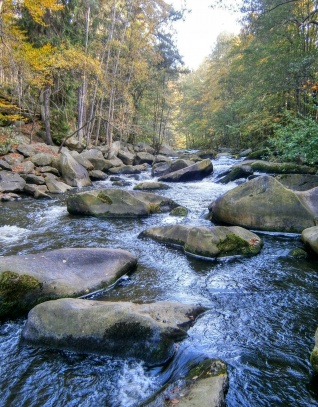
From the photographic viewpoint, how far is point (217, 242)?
5.47 meters

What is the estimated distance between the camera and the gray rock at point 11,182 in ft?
35.1

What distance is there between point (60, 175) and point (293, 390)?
42.7 ft

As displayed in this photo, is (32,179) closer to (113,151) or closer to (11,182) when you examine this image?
(11,182)

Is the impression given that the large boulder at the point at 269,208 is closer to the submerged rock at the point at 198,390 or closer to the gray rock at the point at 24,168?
the submerged rock at the point at 198,390

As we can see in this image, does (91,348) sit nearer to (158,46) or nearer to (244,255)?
(244,255)

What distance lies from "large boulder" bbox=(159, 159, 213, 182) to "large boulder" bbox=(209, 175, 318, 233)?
23.0ft

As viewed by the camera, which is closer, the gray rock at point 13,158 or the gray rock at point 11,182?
the gray rock at point 11,182

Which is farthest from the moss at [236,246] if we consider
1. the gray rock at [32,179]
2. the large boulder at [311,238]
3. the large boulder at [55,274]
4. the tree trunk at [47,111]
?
the tree trunk at [47,111]

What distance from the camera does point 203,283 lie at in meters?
4.51

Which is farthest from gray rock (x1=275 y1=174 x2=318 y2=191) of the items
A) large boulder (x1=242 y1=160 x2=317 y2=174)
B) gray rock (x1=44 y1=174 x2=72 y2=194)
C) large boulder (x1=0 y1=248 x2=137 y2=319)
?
gray rock (x1=44 y1=174 x2=72 y2=194)

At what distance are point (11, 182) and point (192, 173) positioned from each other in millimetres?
8049

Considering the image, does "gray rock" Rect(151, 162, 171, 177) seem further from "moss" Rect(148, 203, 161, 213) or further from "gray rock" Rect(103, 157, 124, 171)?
"moss" Rect(148, 203, 161, 213)

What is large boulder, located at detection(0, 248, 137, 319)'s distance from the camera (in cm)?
362

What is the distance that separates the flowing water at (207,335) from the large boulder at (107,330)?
0.35 feet
